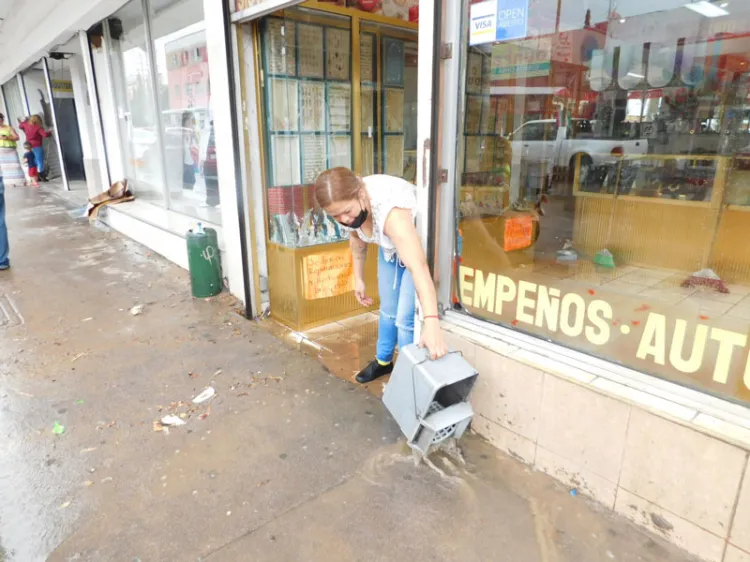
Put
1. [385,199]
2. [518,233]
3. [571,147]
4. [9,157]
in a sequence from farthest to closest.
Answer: [9,157], [571,147], [518,233], [385,199]

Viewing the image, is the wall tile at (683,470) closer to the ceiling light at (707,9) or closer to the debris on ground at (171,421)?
the debris on ground at (171,421)

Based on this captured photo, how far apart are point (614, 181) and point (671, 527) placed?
3.71 m

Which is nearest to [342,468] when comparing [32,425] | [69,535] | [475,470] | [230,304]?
[475,470]

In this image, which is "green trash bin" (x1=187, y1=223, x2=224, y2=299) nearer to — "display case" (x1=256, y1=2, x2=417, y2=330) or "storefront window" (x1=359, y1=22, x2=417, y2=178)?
"display case" (x1=256, y1=2, x2=417, y2=330)

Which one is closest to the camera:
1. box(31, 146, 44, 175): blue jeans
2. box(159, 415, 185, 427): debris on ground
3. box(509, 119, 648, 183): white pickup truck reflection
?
box(159, 415, 185, 427): debris on ground

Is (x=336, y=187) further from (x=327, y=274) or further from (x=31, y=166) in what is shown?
(x=31, y=166)

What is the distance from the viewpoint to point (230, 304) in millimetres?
4559

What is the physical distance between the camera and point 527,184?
4688 mm

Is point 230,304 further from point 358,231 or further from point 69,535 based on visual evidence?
point 69,535

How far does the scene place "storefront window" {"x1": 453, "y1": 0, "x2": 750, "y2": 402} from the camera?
222cm

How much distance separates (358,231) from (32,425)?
7.03 feet

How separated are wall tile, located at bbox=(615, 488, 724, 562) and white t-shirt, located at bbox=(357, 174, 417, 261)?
1.50 meters

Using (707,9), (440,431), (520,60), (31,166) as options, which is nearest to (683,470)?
(440,431)

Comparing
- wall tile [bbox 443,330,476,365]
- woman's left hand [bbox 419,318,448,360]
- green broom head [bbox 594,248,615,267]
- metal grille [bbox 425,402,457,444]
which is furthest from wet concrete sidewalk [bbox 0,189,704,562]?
green broom head [bbox 594,248,615,267]
